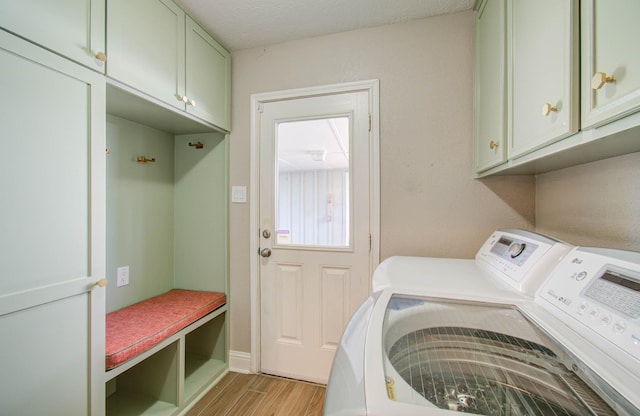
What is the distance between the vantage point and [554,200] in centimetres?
133

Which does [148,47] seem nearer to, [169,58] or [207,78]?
[169,58]

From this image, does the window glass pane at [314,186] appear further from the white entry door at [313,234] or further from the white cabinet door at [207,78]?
the white cabinet door at [207,78]

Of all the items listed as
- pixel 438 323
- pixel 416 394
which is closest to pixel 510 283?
pixel 438 323

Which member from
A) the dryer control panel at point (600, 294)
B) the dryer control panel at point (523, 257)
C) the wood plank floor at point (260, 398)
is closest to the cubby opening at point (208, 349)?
the wood plank floor at point (260, 398)

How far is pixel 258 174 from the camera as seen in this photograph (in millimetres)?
1933

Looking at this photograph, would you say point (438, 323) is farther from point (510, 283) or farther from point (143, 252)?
point (143, 252)

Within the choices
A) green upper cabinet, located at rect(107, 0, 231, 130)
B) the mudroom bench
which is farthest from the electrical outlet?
green upper cabinet, located at rect(107, 0, 231, 130)

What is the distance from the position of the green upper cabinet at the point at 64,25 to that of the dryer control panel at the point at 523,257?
183 cm

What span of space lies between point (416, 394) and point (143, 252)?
1927mm

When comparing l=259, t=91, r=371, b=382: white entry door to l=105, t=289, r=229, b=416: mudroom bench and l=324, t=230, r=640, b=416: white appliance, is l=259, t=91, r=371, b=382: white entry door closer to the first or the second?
l=105, t=289, r=229, b=416: mudroom bench

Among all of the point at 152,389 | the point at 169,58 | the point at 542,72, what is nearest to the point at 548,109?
the point at 542,72

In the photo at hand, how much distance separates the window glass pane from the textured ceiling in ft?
1.94

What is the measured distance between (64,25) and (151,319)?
4.63 feet

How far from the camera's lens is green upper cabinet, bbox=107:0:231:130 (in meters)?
1.19
